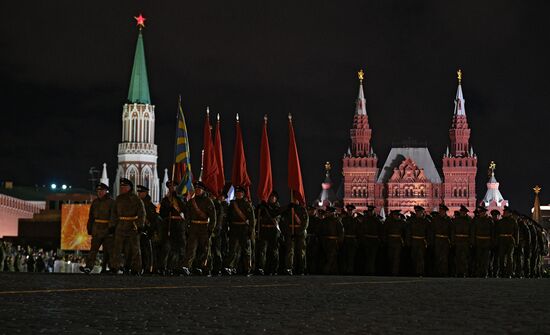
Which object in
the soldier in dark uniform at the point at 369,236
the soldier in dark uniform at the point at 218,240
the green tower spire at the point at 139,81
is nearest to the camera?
the soldier in dark uniform at the point at 218,240

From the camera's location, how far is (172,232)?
1908cm

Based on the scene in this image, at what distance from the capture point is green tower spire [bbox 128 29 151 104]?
376 ft

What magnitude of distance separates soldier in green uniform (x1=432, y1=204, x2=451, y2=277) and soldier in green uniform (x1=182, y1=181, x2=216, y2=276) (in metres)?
6.45

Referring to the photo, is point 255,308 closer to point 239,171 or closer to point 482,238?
point 482,238

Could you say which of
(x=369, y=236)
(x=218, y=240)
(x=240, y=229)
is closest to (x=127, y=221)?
(x=240, y=229)

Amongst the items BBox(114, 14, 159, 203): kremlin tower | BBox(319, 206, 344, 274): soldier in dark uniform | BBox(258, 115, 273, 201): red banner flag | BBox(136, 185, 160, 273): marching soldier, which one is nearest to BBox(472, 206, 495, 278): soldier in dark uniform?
BBox(319, 206, 344, 274): soldier in dark uniform

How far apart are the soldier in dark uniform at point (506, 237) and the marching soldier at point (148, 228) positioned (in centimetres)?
826

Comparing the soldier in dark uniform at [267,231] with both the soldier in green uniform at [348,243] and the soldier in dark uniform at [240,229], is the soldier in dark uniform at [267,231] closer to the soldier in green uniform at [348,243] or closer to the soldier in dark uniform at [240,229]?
the soldier in dark uniform at [240,229]

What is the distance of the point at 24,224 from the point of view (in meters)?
74.3

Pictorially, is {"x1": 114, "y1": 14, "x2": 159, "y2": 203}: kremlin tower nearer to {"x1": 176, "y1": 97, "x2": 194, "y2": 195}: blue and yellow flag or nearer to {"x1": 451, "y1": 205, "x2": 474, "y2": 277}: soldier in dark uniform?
{"x1": 176, "y1": 97, "x2": 194, "y2": 195}: blue and yellow flag

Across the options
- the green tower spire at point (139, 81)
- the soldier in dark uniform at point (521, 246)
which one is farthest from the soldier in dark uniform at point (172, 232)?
the green tower spire at point (139, 81)

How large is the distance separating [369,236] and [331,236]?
4.04 feet

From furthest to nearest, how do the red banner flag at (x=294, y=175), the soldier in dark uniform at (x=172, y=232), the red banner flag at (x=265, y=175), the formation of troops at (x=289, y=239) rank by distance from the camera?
the red banner flag at (x=265, y=175) → the red banner flag at (x=294, y=175) → the soldier in dark uniform at (x=172, y=232) → the formation of troops at (x=289, y=239)

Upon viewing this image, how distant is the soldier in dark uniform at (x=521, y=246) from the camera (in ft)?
82.2
